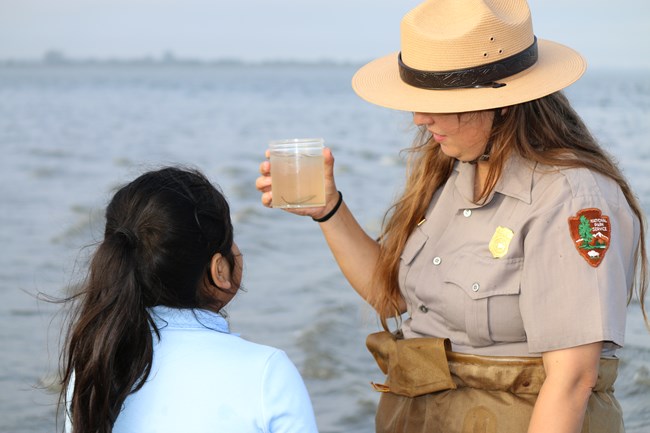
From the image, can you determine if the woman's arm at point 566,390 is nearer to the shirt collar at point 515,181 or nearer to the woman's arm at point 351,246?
the shirt collar at point 515,181

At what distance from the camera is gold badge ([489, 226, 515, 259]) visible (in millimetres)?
2590

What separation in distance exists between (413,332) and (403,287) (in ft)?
0.50

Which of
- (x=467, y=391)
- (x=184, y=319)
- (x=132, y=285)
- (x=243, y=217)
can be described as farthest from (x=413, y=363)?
(x=243, y=217)

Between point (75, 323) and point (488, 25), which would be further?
point (488, 25)

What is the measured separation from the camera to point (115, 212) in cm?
228

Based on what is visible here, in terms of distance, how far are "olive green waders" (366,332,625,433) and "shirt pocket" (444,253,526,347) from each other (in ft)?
0.22

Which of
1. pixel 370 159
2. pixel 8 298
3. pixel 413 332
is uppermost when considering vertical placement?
pixel 413 332

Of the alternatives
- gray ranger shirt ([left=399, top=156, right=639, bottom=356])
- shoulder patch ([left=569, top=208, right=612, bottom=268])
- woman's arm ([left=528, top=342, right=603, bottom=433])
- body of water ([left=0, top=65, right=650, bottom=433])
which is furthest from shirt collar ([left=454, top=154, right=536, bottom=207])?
body of water ([left=0, top=65, right=650, bottom=433])

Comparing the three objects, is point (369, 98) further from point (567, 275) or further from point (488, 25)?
point (567, 275)

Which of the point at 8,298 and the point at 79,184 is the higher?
the point at 8,298

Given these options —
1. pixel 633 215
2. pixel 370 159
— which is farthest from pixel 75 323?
pixel 370 159

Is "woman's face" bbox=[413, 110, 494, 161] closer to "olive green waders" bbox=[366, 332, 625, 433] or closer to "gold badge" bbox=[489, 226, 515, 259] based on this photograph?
"gold badge" bbox=[489, 226, 515, 259]

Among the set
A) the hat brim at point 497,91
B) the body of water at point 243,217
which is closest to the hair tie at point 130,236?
the body of water at point 243,217

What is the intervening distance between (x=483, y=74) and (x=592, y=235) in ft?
1.75
